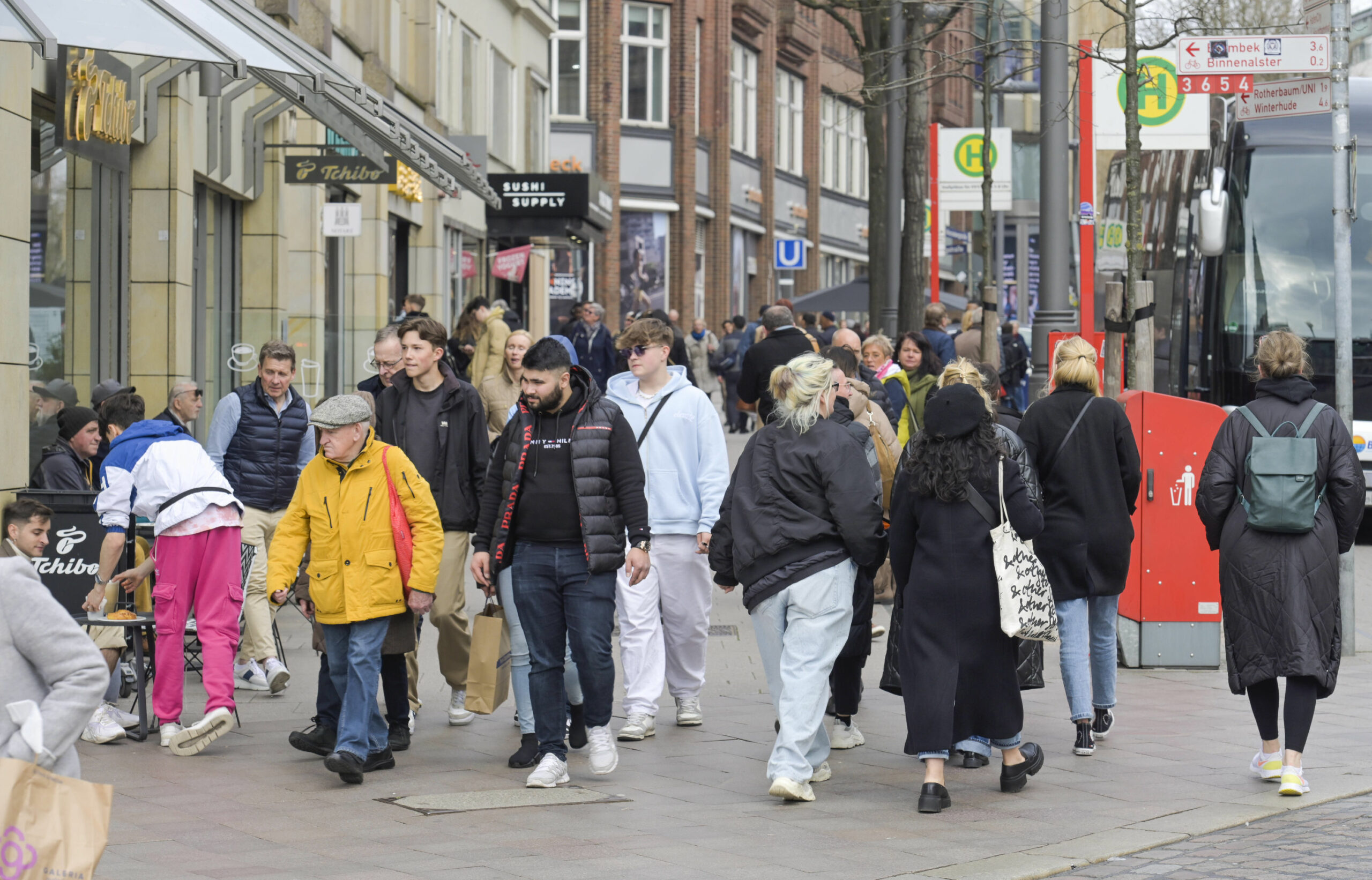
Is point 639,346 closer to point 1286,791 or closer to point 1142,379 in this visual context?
point 1286,791

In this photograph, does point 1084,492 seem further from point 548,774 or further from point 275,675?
point 275,675

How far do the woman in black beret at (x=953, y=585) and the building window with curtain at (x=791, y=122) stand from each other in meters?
44.3

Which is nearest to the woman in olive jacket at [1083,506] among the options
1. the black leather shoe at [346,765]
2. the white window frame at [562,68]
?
the black leather shoe at [346,765]

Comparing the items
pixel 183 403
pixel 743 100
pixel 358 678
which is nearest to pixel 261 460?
pixel 183 403

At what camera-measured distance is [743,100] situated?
1874 inches

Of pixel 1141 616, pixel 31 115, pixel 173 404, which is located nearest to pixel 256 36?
pixel 31 115

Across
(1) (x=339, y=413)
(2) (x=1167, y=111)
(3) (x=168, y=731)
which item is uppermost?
(2) (x=1167, y=111)

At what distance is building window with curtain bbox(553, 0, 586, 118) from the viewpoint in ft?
137

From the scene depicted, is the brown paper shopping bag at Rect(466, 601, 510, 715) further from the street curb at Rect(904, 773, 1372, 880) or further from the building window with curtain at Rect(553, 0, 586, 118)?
the building window with curtain at Rect(553, 0, 586, 118)

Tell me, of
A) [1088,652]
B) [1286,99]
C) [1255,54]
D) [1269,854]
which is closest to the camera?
[1269,854]

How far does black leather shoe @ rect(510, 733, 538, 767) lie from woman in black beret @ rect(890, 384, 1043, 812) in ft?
5.54

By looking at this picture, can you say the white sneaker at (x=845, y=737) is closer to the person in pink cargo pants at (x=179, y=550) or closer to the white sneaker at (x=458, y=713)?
the white sneaker at (x=458, y=713)

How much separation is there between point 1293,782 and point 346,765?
378cm

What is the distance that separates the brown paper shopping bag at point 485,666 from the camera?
7.99m
